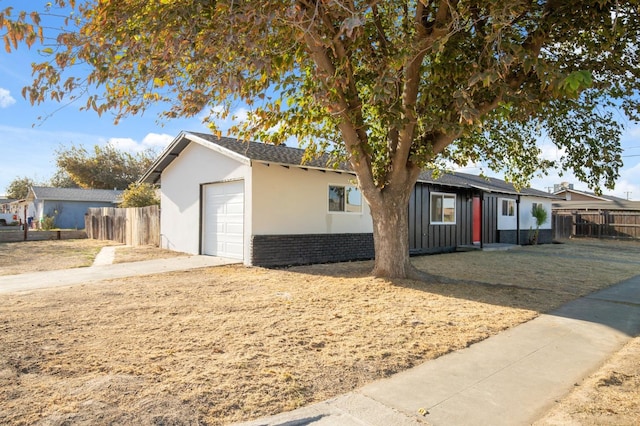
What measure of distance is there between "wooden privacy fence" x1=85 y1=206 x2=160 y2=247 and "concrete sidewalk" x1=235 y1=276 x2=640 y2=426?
567 inches

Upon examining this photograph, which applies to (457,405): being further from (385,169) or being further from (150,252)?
(150,252)

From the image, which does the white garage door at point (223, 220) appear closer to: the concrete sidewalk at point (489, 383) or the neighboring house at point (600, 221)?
the concrete sidewalk at point (489, 383)

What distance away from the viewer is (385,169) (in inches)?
365

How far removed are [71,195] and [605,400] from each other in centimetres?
3791

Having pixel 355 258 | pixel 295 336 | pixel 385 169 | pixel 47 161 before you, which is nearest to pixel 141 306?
pixel 295 336

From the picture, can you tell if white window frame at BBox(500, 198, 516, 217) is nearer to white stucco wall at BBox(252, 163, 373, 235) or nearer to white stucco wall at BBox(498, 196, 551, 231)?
→ white stucco wall at BBox(498, 196, 551, 231)

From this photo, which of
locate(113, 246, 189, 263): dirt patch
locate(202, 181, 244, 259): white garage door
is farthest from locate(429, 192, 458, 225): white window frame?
locate(113, 246, 189, 263): dirt patch

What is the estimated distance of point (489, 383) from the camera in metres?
3.79

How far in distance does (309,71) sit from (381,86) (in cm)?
307

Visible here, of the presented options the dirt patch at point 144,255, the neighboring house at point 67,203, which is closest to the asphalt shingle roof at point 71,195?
the neighboring house at point 67,203

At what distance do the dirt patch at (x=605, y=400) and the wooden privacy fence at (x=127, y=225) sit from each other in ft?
50.6

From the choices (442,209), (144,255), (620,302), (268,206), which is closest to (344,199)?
(268,206)

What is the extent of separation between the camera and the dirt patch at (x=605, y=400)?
311 cm

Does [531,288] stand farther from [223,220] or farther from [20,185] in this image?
[20,185]
